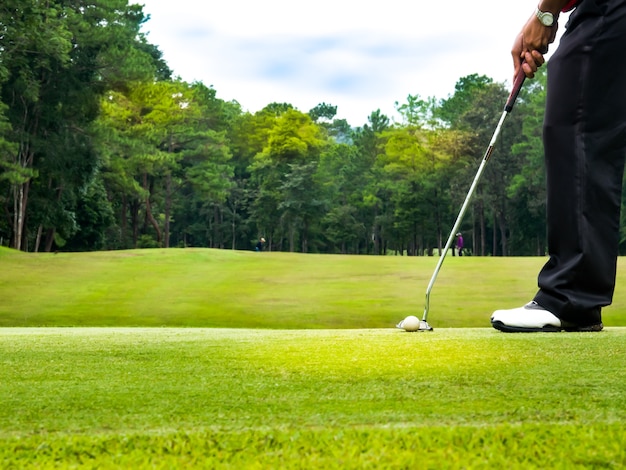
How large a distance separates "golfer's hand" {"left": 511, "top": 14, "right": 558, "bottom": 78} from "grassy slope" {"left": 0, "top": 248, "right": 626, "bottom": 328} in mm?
6380

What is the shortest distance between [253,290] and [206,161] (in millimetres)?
33226

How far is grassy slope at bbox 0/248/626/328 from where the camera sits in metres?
10.1

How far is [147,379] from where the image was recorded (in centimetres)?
174

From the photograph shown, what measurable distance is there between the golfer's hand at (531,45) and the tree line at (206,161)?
1985 centimetres

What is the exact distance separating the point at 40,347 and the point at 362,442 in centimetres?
198

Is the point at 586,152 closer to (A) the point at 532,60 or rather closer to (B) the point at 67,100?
(A) the point at 532,60

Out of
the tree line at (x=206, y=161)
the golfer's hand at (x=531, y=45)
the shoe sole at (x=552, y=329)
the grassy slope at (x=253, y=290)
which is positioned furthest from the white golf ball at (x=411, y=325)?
the tree line at (x=206, y=161)

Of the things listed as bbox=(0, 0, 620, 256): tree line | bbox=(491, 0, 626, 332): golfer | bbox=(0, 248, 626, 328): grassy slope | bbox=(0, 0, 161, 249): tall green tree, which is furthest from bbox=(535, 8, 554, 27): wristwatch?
bbox=(0, 0, 161, 249): tall green tree

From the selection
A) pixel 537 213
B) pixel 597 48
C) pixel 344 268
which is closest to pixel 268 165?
pixel 537 213

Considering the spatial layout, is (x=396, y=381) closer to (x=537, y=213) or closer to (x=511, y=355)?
(x=511, y=355)

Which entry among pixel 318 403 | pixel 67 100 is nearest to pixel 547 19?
pixel 318 403

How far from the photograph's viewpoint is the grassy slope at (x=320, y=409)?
100cm

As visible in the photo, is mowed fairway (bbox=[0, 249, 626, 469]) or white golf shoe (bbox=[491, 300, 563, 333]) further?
white golf shoe (bbox=[491, 300, 563, 333])

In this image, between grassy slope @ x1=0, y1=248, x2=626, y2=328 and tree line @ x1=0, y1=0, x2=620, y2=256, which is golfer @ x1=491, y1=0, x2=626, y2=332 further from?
tree line @ x1=0, y1=0, x2=620, y2=256
